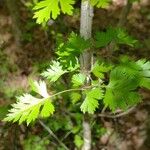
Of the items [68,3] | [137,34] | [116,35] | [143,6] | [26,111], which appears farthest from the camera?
[143,6]

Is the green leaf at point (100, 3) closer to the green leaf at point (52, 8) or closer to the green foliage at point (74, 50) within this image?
the green leaf at point (52, 8)

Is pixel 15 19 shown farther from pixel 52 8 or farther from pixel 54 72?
pixel 52 8

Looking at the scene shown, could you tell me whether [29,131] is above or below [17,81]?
below

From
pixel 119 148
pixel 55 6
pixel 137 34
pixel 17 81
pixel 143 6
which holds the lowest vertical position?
pixel 119 148

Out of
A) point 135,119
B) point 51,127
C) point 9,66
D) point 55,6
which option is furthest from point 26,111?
point 9,66

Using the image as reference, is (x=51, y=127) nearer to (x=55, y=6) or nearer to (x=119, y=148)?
(x=119, y=148)

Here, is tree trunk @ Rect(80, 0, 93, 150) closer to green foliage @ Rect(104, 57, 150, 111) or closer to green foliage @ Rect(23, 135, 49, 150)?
green foliage @ Rect(104, 57, 150, 111)
